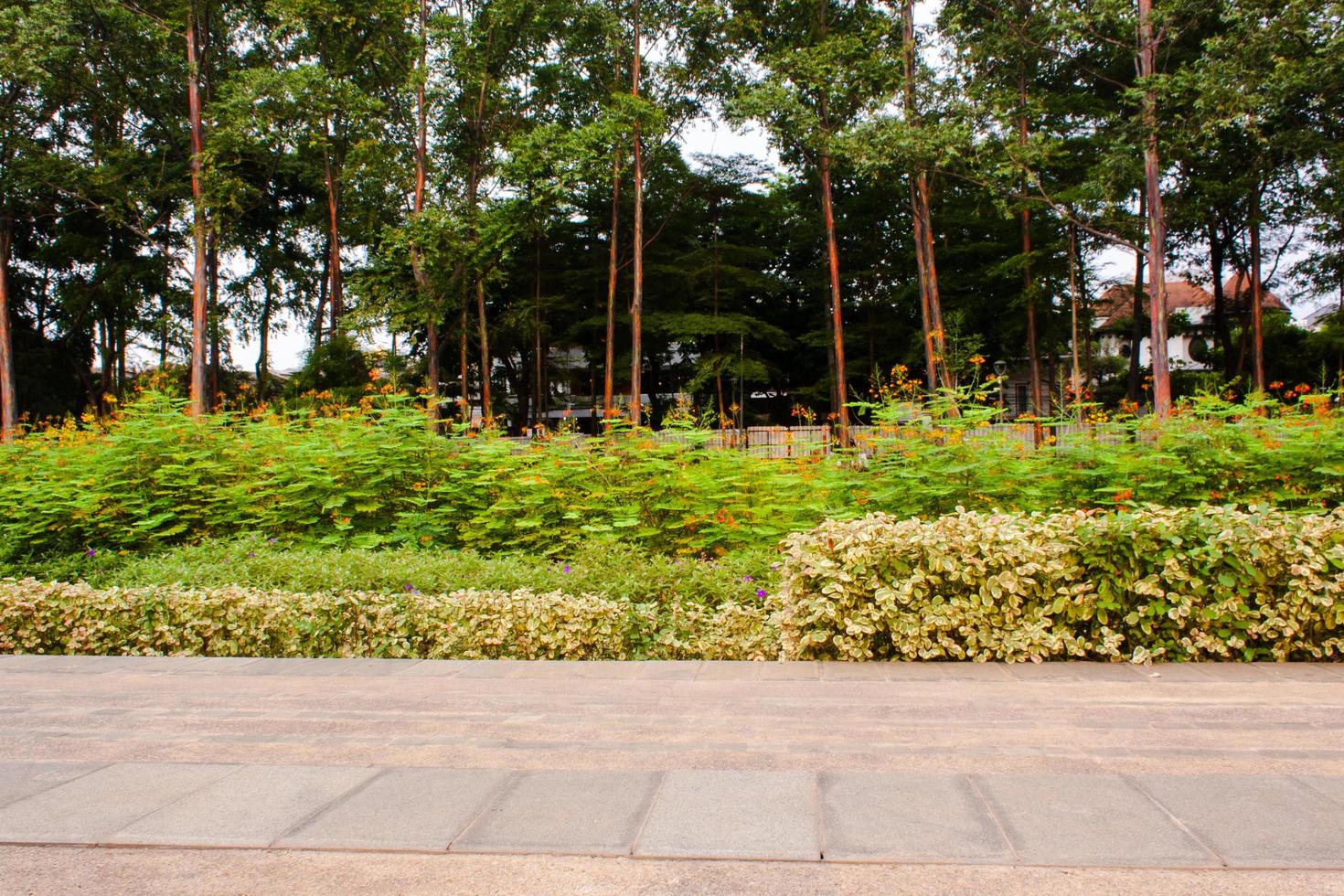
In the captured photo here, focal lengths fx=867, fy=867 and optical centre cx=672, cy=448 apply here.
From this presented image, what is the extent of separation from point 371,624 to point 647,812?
2.93 metres

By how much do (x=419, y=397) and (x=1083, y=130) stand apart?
25.1 meters

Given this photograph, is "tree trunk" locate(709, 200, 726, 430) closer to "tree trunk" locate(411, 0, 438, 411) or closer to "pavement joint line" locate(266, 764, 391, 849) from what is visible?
"tree trunk" locate(411, 0, 438, 411)

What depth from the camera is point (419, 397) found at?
857cm

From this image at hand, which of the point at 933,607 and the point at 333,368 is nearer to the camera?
the point at 933,607

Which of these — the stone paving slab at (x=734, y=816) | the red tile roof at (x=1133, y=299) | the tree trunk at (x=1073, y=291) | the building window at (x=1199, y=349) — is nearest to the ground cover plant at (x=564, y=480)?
the stone paving slab at (x=734, y=816)

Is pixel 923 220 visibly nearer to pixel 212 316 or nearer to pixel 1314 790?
pixel 212 316

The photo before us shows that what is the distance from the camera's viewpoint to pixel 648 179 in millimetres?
27891

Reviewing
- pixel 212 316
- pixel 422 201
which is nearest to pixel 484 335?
pixel 422 201

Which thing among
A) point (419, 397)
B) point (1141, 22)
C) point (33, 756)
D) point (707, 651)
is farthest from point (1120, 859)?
point (1141, 22)

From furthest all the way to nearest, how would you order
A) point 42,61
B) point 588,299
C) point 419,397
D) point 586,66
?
point 588,299 → point 586,66 → point 42,61 → point 419,397

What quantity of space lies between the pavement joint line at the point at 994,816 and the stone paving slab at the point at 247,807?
6.30ft

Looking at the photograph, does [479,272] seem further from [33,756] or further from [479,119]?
[33,756]

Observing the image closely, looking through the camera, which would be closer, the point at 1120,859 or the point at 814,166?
the point at 1120,859

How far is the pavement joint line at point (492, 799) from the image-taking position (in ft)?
7.75
